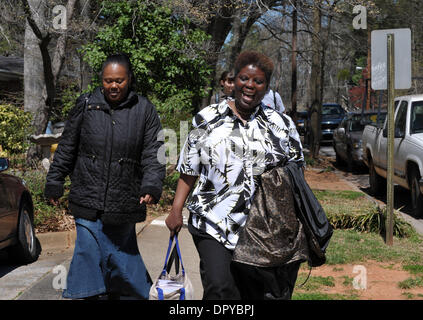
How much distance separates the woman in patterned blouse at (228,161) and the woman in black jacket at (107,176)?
75 cm

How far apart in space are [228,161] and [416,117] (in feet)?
26.4

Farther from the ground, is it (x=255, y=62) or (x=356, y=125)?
(x=255, y=62)

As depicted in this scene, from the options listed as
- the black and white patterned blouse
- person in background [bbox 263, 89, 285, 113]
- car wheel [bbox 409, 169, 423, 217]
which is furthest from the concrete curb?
the black and white patterned blouse

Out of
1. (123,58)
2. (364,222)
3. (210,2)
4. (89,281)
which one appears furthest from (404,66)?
(210,2)

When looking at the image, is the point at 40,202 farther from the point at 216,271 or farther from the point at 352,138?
the point at 352,138

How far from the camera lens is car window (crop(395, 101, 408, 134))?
10917 millimetres

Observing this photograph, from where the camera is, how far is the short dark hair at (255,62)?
3654 millimetres

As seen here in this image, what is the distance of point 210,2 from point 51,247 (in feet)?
27.9

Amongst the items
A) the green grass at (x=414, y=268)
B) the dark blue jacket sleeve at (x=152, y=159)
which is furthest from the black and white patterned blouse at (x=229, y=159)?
the green grass at (x=414, y=268)

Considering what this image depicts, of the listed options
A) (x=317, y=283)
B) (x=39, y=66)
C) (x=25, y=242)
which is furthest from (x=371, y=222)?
(x=39, y=66)

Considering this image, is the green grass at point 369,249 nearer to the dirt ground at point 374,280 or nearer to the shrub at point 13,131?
the dirt ground at point 374,280

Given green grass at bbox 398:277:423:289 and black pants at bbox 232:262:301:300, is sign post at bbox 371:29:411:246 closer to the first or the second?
green grass at bbox 398:277:423:289

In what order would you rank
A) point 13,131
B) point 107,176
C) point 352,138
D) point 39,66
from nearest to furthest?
point 107,176 < point 13,131 < point 39,66 < point 352,138

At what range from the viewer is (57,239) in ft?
26.4
